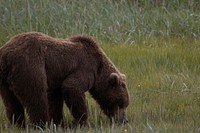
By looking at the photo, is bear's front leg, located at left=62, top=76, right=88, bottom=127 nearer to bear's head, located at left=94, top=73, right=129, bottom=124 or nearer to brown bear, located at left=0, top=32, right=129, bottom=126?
brown bear, located at left=0, top=32, right=129, bottom=126

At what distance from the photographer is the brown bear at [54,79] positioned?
6977 mm

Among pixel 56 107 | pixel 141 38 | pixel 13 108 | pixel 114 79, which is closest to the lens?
pixel 13 108

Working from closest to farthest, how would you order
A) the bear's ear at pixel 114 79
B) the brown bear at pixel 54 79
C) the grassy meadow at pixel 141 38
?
1. the brown bear at pixel 54 79
2. the bear's ear at pixel 114 79
3. the grassy meadow at pixel 141 38

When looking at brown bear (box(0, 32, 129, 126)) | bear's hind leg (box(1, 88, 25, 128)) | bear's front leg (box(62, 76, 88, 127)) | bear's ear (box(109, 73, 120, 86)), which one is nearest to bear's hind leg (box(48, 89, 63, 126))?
brown bear (box(0, 32, 129, 126))

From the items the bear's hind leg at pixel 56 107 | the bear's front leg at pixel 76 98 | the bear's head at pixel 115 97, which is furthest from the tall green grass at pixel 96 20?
the bear's front leg at pixel 76 98

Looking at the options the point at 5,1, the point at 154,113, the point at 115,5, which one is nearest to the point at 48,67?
the point at 154,113

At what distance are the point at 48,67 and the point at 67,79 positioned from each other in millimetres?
301

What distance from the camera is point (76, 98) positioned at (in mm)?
7359

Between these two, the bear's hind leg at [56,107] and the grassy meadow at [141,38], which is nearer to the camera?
the bear's hind leg at [56,107]

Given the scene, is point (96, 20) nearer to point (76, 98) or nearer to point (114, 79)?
point (114, 79)

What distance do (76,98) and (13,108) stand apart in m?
0.77

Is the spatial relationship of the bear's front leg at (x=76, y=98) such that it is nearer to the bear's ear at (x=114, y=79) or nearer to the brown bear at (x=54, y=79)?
the brown bear at (x=54, y=79)

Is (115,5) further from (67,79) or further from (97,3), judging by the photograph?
(67,79)

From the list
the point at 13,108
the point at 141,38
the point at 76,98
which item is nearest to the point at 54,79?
the point at 76,98
